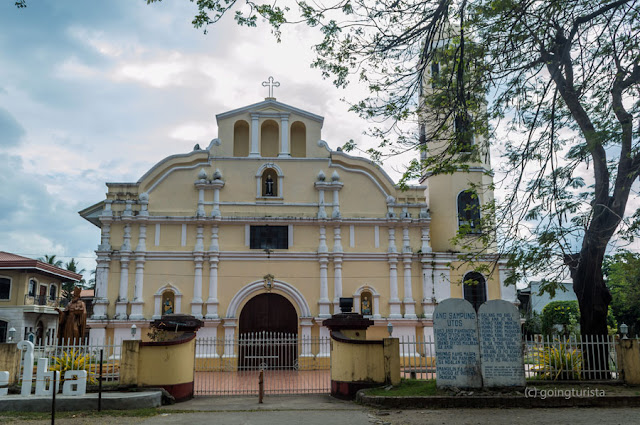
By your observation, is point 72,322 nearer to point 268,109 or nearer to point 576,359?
point 268,109

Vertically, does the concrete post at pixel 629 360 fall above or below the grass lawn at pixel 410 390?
above

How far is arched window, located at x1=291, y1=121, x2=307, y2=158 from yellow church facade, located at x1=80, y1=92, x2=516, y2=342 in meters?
0.33

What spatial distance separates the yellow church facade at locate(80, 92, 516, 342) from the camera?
2039 centimetres

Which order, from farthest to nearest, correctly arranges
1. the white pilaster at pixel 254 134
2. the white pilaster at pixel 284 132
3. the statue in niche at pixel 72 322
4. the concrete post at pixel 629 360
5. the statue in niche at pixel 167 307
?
the white pilaster at pixel 284 132, the white pilaster at pixel 254 134, the statue in niche at pixel 167 307, the statue in niche at pixel 72 322, the concrete post at pixel 629 360

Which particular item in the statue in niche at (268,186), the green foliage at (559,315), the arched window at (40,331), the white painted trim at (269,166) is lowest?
the arched window at (40,331)

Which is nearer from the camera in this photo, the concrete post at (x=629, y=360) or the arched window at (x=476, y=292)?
the concrete post at (x=629, y=360)

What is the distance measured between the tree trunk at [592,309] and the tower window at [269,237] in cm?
1108

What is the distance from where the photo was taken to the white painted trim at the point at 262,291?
20.3 metres

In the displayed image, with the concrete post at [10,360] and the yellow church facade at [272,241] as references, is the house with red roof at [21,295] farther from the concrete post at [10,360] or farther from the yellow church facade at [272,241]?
the concrete post at [10,360]

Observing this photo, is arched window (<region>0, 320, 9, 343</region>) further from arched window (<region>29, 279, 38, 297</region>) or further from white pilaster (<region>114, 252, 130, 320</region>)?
white pilaster (<region>114, 252, 130, 320</region>)

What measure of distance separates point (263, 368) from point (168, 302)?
8149 mm

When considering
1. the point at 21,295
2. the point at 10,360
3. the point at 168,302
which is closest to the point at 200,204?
the point at 168,302

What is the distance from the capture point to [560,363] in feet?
40.5

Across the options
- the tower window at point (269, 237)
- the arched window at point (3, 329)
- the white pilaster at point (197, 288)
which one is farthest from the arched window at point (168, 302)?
the arched window at point (3, 329)
